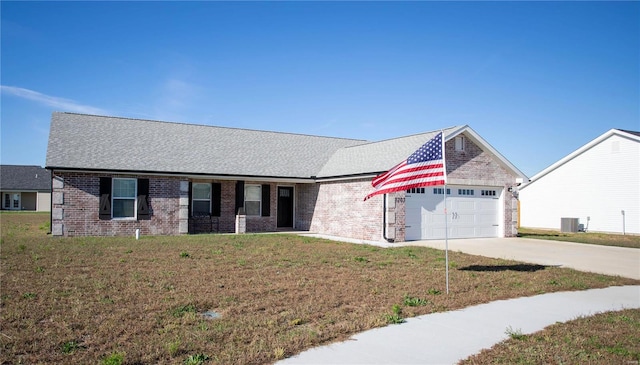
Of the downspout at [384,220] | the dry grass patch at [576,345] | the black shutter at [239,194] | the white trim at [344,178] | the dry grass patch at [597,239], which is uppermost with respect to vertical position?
the white trim at [344,178]

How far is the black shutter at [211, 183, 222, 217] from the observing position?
23.6m

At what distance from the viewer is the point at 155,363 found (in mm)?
5449

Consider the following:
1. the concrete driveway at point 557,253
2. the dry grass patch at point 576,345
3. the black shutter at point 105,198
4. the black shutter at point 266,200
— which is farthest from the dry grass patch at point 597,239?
the black shutter at point 105,198

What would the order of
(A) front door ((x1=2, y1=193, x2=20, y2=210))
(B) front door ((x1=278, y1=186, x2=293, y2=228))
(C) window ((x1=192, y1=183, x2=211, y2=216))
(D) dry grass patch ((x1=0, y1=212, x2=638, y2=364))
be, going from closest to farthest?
(D) dry grass patch ((x1=0, y1=212, x2=638, y2=364))
(C) window ((x1=192, y1=183, x2=211, y2=216))
(B) front door ((x1=278, y1=186, x2=293, y2=228))
(A) front door ((x1=2, y1=193, x2=20, y2=210))

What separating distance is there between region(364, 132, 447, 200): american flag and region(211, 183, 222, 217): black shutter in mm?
13566

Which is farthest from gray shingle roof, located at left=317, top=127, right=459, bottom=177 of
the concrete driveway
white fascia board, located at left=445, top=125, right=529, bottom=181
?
the concrete driveway

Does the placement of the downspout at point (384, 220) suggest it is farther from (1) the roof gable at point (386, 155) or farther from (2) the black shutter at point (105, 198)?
(2) the black shutter at point (105, 198)

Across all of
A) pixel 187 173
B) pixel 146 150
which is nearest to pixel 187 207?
pixel 187 173

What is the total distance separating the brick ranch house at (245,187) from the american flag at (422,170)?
26.3 ft

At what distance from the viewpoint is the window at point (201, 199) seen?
2338cm

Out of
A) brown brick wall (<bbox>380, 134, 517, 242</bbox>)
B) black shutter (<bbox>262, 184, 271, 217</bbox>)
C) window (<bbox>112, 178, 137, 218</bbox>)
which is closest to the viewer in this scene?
window (<bbox>112, 178, 137, 218</bbox>)

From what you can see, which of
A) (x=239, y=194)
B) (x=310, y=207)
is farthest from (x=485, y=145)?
(x=239, y=194)

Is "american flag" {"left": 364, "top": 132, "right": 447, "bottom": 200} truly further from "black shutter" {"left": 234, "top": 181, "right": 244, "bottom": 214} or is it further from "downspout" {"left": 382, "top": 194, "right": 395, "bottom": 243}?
"black shutter" {"left": 234, "top": 181, "right": 244, "bottom": 214}

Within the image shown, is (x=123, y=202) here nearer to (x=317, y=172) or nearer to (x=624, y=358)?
(x=317, y=172)
